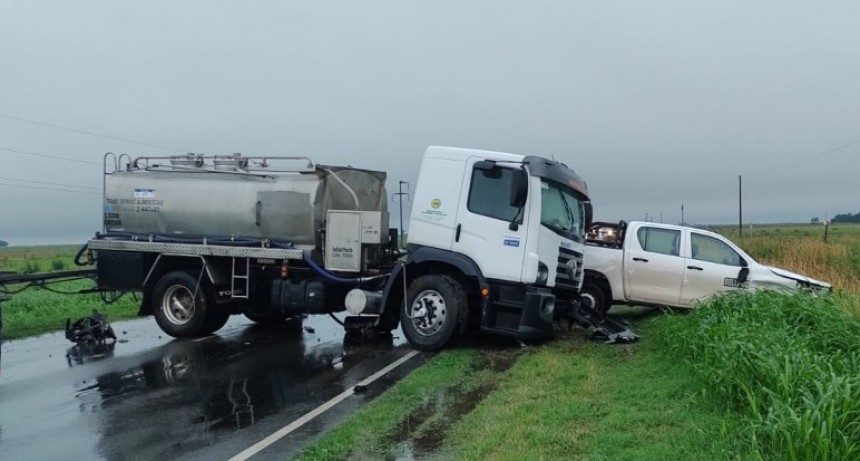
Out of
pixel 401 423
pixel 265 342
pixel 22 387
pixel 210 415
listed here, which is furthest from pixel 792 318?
pixel 22 387

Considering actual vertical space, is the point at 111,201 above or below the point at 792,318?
above

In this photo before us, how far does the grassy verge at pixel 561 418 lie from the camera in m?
5.01

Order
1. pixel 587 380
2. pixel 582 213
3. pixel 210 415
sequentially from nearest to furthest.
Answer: pixel 210 415
pixel 587 380
pixel 582 213

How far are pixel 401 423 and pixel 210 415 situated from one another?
6.68 feet

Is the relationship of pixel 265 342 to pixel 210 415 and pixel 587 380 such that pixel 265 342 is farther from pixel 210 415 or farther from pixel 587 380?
pixel 587 380

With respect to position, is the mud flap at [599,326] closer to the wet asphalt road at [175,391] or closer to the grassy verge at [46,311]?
the wet asphalt road at [175,391]

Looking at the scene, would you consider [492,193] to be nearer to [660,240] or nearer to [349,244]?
[349,244]

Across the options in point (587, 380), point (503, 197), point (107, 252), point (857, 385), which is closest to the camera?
point (857, 385)

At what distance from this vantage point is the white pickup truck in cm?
1216

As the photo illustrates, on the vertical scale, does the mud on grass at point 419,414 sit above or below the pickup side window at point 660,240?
below

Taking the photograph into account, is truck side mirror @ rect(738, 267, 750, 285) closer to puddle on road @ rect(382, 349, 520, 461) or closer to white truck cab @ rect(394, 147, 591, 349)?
white truck cab @ rect(394, 147, 591, 349)

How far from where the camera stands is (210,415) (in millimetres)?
6879

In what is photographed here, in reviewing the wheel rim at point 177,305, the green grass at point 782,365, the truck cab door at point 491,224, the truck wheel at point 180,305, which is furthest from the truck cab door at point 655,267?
the wheel rim at point 177,305

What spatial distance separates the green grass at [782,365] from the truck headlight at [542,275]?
181 cm
